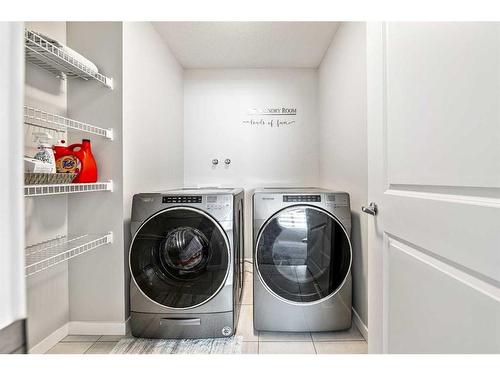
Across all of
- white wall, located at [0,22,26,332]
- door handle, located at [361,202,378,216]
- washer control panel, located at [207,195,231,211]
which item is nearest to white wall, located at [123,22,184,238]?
washer control panel, located at [207,195,231,211]

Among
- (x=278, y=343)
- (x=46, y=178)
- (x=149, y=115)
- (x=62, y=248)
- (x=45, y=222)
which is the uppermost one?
(x=149, y=115)

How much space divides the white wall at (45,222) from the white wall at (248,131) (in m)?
1.48

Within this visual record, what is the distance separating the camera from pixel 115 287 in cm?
177

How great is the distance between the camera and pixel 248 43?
2.52 m

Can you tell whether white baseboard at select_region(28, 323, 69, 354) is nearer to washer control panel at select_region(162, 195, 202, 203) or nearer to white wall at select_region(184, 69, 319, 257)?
washer control panel at select_region(162, 195, 202, 203)

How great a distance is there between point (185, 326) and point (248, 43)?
228cm

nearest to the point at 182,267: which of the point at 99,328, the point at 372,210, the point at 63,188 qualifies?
the point at 99,328

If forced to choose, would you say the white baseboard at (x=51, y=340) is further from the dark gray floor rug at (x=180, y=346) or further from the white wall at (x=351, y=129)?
the white wall at (x=351, y=129)

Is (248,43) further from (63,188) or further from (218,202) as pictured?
(63,188)

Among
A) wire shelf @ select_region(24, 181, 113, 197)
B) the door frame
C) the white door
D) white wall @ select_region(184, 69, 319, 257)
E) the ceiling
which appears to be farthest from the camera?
white wall @ select_region(184, 69, 319, 257)

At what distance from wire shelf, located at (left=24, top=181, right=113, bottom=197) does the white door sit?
53.6 inches

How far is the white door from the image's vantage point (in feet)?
1.99

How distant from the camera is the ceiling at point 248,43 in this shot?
7.41 ft
